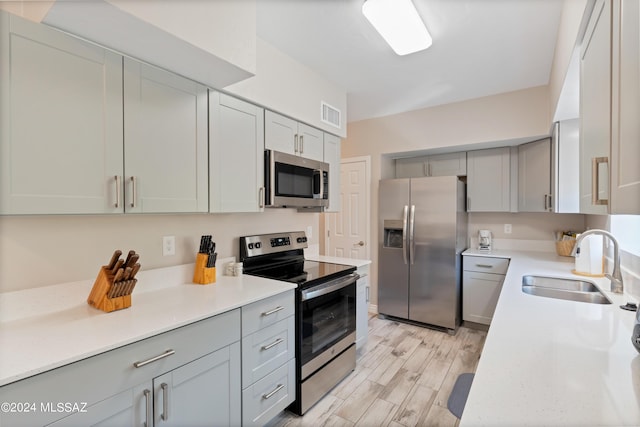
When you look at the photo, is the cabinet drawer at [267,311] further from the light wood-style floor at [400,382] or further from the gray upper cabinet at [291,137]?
the gray upper cabinet at [291,137]

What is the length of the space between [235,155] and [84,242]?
947 millimetres

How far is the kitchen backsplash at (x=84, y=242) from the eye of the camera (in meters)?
1.32

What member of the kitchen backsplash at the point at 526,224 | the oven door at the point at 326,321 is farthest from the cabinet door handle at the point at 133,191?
the kitchen backsplash at the point at 526,224

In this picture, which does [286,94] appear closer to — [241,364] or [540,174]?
[241,364]

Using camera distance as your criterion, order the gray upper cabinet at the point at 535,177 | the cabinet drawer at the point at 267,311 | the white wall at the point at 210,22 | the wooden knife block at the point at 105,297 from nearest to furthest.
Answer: the white wall at the point at 210,22 < the wooden knife block at the point at 105,297 < the cabinet drawer at the point at 267,311 < the gray upper cabinet at the point at 535,177

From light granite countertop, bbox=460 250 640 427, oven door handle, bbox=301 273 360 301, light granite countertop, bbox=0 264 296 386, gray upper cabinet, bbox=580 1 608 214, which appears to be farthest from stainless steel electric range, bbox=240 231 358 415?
gray upper cabinet, bbox=580 1 608 214

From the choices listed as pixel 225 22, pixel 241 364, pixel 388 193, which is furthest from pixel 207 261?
pixel 388 193

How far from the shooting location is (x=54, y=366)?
0.96 m

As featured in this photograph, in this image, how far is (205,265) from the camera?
6.29ft

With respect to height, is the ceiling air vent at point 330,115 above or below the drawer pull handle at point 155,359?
above

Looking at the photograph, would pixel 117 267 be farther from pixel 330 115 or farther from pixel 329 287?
pixel 330 115

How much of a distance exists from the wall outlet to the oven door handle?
868 millimetres

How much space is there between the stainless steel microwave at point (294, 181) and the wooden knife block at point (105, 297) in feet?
3.50

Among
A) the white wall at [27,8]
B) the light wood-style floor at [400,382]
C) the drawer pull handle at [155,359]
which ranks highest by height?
the white wall at [27,8]
